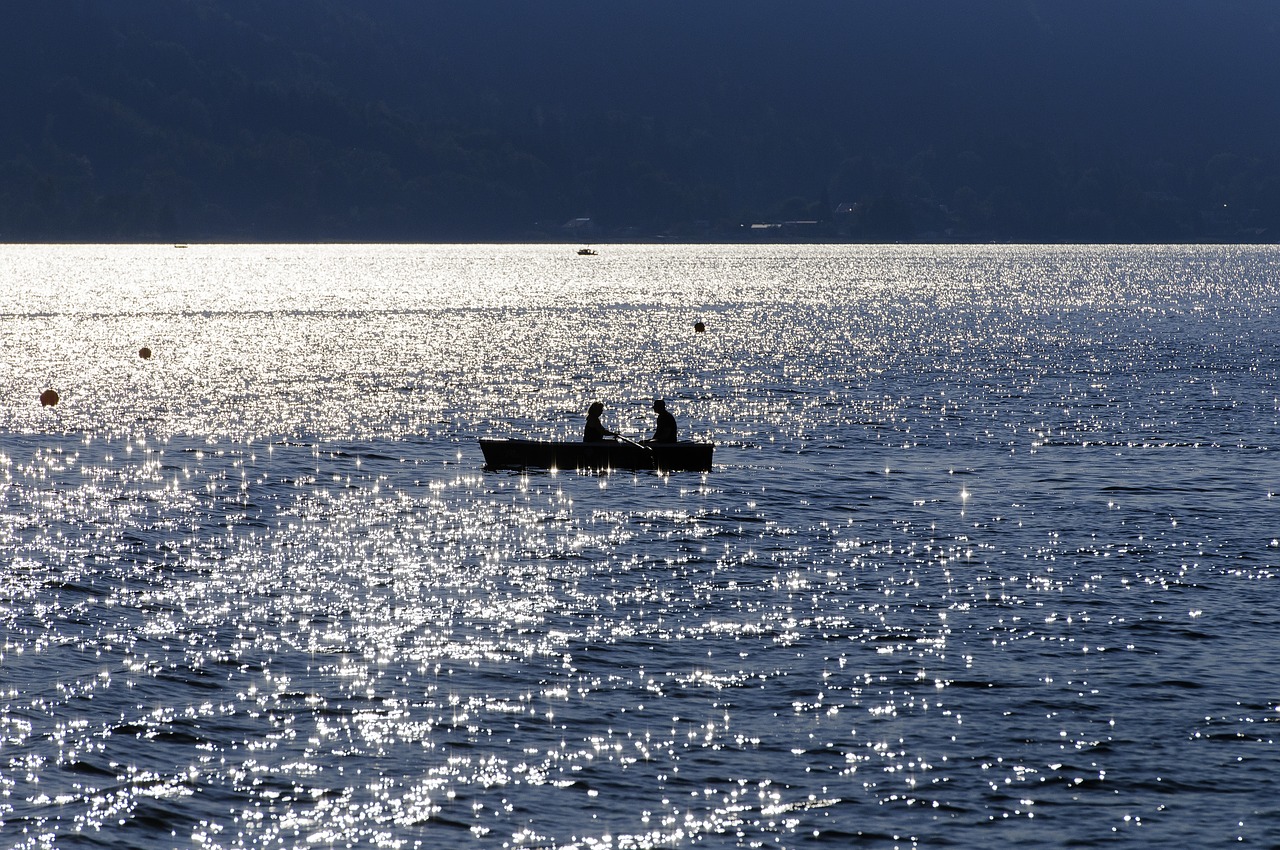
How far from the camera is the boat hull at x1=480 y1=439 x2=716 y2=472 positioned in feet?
168

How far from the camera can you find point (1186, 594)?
33781mm

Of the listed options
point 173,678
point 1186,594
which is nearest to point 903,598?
point 1186,594

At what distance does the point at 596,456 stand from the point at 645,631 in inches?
822

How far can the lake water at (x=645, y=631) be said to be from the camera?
2194cm

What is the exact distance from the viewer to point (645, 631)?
31.0m

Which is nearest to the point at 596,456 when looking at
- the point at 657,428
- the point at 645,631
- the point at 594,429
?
the point at 594,429

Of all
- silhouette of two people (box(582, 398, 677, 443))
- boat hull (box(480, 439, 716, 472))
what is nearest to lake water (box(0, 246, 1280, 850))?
boat hull (box(480, 439, 716, 472))

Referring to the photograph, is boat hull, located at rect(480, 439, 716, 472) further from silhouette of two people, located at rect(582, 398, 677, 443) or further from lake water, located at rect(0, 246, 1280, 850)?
lake water, located at rect(0, 246, 1280, 850)

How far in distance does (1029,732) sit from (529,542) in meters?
18.0

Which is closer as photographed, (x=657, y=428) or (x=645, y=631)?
(x=645, y=631)

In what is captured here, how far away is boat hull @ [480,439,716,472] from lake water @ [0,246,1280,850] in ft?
2.17

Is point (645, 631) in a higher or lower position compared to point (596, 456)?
lower

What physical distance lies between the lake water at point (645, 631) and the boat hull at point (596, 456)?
662mm

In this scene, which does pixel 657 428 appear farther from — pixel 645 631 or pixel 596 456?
pixel 645 631
